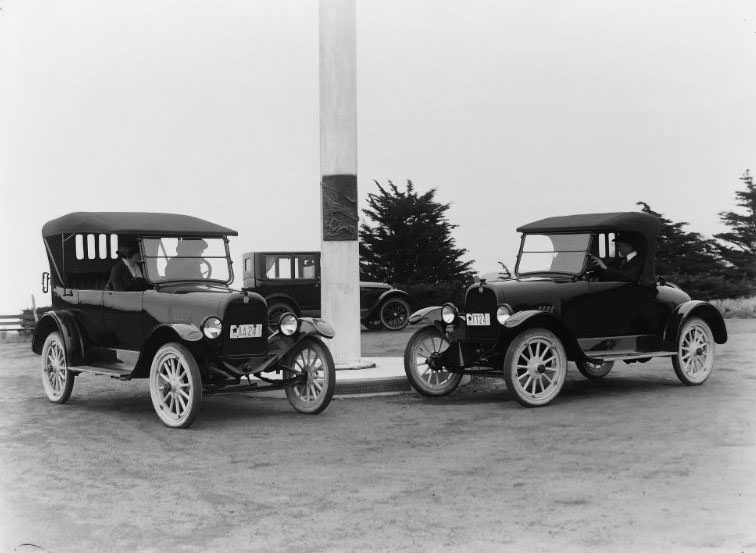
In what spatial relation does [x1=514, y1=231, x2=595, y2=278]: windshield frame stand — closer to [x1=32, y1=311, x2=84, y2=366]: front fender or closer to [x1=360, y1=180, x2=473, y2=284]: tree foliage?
[x1=32, y1=311, x2=84, y2=366]: front fender

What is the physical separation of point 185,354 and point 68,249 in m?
3.29

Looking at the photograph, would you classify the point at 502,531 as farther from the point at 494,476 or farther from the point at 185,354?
the point at 185,354

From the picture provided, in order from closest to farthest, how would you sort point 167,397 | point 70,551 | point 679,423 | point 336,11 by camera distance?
point 70,551 → point 679,423 → point 167,397 → point 336,11

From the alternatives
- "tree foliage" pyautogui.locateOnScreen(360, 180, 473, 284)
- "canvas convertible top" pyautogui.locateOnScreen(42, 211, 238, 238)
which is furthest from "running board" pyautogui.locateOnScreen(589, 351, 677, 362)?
"tree foliage" pyautogui.locateOnScreen(360, 180, 473, 284)

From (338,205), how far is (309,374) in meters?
3.45

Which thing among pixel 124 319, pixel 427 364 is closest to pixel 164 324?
pixel 124 319

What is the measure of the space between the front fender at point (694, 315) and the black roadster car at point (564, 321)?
0.04 feet

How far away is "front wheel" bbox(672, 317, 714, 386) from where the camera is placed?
1265 centimetres

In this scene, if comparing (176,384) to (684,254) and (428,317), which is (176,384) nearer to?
(428,317)

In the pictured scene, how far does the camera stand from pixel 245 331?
1055 centimetres

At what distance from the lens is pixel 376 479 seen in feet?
24.7

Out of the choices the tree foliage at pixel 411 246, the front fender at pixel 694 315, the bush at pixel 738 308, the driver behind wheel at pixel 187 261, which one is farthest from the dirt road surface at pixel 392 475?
the tree foliage at pixel 411 246

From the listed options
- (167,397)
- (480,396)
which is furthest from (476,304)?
(167,397)

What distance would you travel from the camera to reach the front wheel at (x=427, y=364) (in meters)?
12.0
